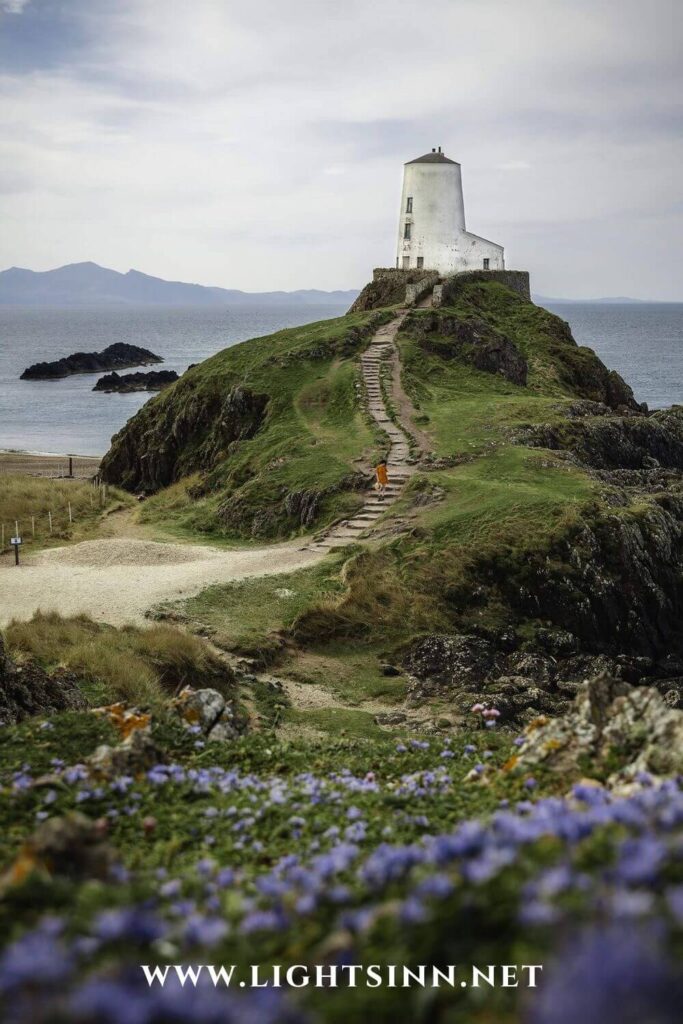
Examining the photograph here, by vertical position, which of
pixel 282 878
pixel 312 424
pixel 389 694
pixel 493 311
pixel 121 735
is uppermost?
pixel 493 311

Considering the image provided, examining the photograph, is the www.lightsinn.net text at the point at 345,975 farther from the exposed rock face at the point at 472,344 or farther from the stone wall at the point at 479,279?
the stone wall at the point at 479,279

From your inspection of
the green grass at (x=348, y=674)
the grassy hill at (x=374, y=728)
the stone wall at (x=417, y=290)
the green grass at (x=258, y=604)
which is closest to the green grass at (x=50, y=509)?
the grassy hill at (x=374, y=728)

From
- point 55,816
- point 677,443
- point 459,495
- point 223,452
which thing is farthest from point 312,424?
point 55,816

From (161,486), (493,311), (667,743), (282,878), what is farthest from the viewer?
(493,311)

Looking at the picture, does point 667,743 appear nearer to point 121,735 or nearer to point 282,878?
point 282,878

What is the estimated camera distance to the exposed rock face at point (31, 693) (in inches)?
548

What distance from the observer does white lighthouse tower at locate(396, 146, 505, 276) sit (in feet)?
215

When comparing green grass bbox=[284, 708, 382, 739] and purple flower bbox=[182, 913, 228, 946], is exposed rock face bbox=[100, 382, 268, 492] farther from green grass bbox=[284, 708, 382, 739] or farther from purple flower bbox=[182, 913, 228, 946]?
purple flower bbox=[182, 913, 228, 946]

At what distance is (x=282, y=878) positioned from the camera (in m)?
6.46

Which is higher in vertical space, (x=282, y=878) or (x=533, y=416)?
(x=533, y=416)

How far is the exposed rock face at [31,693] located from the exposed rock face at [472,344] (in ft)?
118

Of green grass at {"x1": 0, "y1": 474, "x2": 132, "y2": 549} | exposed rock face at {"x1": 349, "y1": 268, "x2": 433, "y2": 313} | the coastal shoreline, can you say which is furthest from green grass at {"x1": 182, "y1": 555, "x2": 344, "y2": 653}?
exposed rock face at {"x1": 349, "y1": 268, "x2": 433, "y2": 313}

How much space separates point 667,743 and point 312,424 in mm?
32159

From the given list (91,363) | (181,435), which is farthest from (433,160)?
(91,363)
